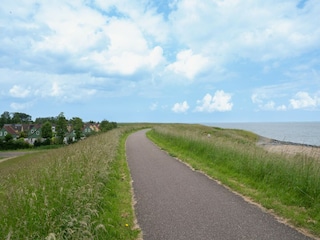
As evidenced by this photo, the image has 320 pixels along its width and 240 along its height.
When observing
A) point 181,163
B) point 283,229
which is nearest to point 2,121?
point 181,163

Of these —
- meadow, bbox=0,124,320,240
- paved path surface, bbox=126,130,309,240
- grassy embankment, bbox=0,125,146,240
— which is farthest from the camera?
paved path surface, bbox=126,130,309,240

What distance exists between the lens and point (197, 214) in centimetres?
638

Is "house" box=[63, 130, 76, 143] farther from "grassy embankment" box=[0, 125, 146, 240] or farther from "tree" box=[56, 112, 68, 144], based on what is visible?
"grassy embankment" box=[0, 125, 146, 240]

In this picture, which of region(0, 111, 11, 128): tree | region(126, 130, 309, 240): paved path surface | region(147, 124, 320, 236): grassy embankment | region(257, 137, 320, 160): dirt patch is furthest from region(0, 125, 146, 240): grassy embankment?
region(0, 111, 11, 128): tree

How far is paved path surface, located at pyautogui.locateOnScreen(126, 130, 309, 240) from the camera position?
5352 millimetres


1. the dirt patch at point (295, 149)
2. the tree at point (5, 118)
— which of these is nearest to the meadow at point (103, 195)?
the dirt patch at point (295, 149)

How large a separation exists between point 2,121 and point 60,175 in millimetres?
131783

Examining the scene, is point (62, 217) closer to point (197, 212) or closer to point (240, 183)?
point (197, 212)

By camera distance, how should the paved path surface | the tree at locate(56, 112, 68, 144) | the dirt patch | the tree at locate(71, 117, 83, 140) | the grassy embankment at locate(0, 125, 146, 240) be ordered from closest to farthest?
1. the grassy embankment at locate(0, 125, 146, 240)
2. the paved path surface
3. the dirt patch
4. the tree at locate(71, 117, 83, 140)
5. the tree at locate(56, 112, 68, 144)

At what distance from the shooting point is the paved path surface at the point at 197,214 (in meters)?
5.35

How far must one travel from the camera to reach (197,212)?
6.52 m

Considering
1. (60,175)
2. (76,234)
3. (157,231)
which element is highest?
(60,175)

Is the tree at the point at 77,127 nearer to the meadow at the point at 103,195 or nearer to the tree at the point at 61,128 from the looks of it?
the tree at the point at 61,128

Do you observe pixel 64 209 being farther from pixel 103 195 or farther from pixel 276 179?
pixel 276 179
